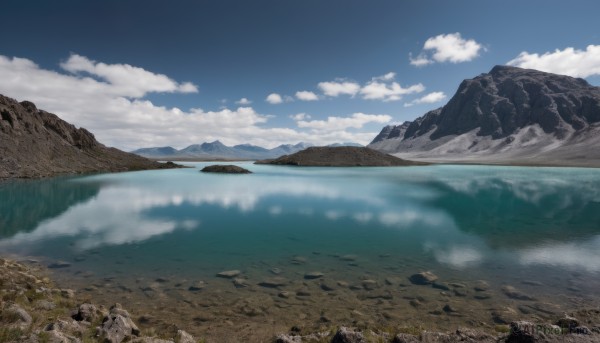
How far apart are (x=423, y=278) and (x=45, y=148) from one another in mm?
147907

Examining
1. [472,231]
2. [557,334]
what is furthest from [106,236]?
[472,231]

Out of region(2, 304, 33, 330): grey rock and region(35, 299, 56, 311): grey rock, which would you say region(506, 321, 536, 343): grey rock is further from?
region(35, 299, 56, 311): grey rock

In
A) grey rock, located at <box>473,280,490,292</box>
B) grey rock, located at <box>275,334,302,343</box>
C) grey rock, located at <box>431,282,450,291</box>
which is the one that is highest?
grey rock, located at <box>275,334,302,343</box>

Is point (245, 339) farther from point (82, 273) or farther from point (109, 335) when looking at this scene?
point (82, 273)

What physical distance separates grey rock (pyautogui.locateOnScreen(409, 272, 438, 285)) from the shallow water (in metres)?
0.38

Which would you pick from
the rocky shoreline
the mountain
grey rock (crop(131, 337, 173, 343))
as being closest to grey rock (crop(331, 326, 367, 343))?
the rocky shoreline

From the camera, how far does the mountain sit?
10438 centimetres

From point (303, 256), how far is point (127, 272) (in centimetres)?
1136

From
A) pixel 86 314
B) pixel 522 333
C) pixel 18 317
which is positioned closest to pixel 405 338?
pixel 522 333

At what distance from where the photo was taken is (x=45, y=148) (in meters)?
124

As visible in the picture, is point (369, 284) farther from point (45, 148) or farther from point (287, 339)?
point (45, 148)

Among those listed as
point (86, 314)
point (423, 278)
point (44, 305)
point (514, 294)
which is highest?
point (86, 314)

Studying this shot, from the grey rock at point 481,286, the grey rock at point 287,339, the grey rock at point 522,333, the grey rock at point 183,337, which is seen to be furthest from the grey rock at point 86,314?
the grey rock at point 481,286

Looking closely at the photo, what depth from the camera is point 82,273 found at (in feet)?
65.0
